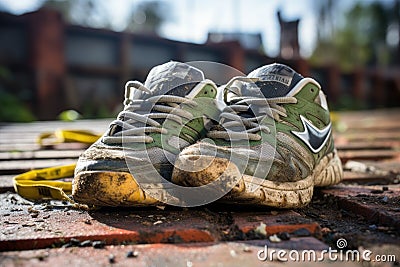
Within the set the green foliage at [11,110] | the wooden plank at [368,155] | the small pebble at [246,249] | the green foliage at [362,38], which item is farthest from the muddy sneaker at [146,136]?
the green foliage at [362,38]

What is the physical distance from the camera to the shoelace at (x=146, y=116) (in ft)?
4.32

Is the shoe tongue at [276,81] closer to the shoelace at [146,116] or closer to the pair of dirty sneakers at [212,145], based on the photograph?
the pair of dirty sneakers at [212,145]

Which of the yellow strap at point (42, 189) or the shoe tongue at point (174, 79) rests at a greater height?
the shoe tongue at point (174, 79)

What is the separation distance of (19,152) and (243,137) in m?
1.87

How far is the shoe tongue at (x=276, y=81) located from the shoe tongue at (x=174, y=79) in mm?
187

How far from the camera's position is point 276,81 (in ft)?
4.93

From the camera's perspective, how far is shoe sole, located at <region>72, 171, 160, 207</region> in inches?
45.7

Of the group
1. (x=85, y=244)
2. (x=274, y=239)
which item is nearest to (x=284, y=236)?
(x=274, y=239)

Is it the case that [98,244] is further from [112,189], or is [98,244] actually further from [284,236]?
[284,236]

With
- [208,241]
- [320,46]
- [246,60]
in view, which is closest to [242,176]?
[208,241]

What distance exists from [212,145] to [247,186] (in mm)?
152

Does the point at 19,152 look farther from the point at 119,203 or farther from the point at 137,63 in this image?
the point at 137,63

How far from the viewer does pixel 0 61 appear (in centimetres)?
738

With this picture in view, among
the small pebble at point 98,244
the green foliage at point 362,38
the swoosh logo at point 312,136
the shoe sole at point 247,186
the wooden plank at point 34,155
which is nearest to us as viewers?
the small pebble at point 98,244
